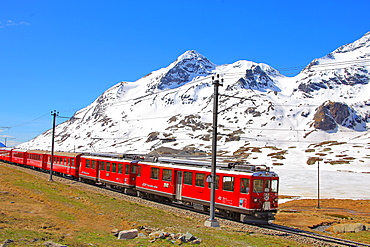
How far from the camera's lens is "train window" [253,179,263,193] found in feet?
73.0

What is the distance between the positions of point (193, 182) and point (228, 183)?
381cm

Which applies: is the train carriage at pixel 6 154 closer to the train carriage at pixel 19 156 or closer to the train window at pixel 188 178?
the train carriage at pixel 19 156

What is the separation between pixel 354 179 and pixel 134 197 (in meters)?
67.2

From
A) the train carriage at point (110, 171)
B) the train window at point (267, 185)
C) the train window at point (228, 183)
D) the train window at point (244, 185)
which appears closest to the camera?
the train window at point (244, 185)

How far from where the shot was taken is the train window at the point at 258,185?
22.2m

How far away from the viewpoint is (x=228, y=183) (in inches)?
929

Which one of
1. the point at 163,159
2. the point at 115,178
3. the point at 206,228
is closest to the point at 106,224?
the point at 206,228

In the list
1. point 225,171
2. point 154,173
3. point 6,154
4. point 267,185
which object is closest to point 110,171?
point 154,173

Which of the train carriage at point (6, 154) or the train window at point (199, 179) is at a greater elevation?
the train window at point (199, 179)

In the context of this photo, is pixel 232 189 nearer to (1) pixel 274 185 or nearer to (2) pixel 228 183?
(2) pixel 228 183

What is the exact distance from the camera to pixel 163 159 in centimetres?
3072

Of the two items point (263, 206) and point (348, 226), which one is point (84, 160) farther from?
point (348, 226)

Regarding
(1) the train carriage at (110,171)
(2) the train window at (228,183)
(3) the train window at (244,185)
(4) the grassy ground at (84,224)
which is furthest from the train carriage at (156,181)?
(3) the train window at (244,185)

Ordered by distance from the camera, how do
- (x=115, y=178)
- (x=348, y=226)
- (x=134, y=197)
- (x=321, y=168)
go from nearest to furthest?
(x=348, y=226), (x=134, y=197), (x=115, y=178), (x=321, y=168)
